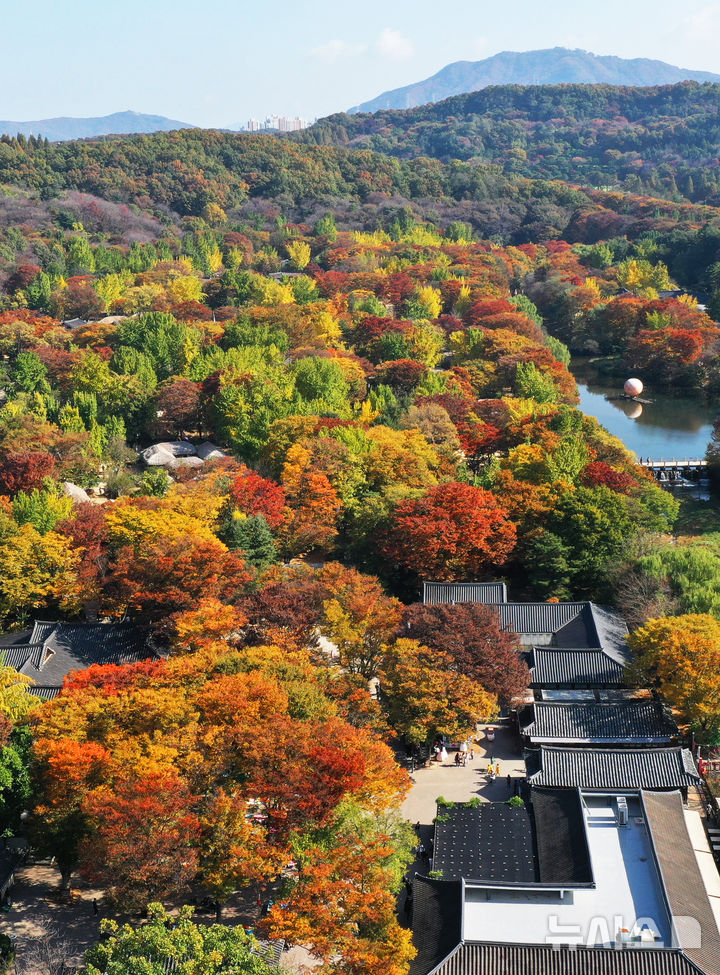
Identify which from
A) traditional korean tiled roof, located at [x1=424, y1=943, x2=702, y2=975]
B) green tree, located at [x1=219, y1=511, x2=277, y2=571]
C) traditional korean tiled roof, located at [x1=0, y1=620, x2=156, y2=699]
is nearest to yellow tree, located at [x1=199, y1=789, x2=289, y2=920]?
traditional korean tiled roof, located at [x1=424, y1=943, x2=702, y2=975]

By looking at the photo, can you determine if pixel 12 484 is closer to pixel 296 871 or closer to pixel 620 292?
pixel 296 871

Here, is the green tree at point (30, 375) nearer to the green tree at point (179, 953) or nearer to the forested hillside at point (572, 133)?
the green tree at point (179, 953)

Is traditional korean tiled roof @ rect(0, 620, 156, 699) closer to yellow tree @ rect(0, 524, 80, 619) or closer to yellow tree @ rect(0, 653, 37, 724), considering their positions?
yellow tree @ rect(0, 524, 80, 619)

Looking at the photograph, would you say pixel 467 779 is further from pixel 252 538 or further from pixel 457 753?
pixel 252 538

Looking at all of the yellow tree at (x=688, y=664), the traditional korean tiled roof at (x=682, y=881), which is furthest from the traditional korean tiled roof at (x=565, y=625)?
the traditional korean tiled roof at (x=682, y=881)

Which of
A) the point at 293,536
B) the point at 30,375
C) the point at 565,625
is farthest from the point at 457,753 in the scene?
the point at 30,375
